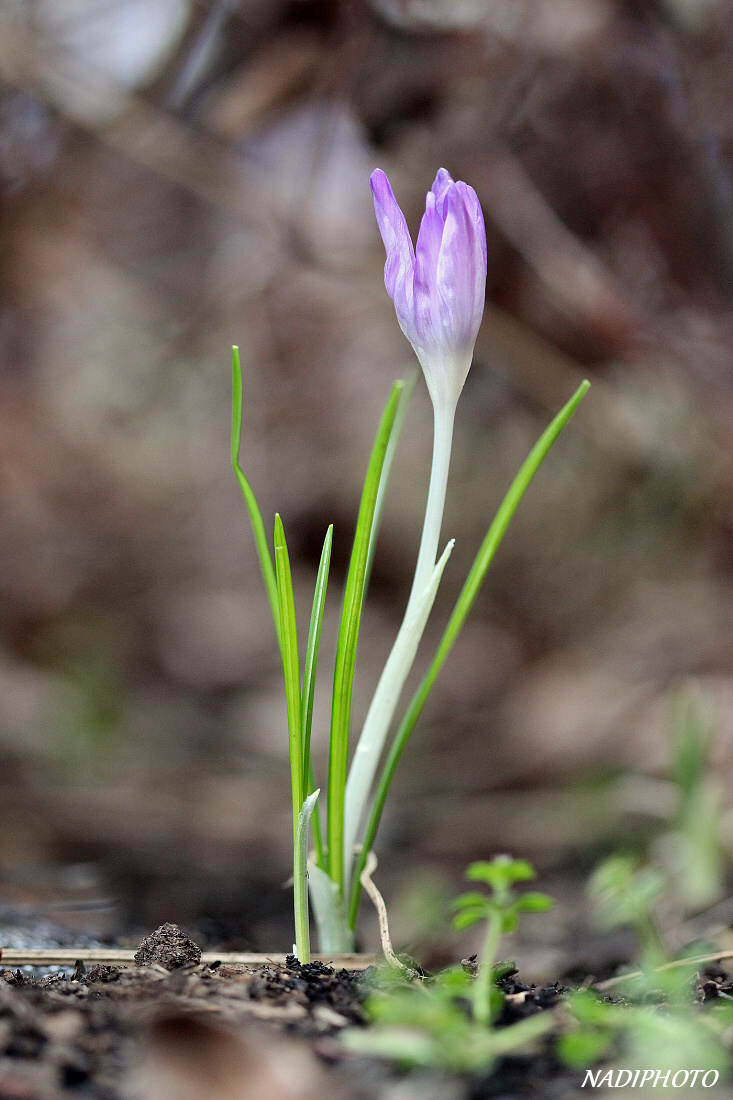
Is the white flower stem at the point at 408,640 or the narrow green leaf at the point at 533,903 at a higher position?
the white flower stem at the point at 408,640

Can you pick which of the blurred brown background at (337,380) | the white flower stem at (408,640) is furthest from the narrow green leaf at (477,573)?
the blurred brown background at (337,380)

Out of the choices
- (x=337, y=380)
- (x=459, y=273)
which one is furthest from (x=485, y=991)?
(x=337, y=380)

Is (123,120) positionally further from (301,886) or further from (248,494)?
(301,886)

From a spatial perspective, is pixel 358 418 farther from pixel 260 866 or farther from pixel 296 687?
pixel 296 687

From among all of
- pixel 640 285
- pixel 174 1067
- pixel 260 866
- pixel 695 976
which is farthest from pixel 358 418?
pixel 174 1067

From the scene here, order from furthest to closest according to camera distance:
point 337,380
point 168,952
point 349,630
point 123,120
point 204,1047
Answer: point 337,380, point 123,120, point 349,630, point 168,952, point 204,1047

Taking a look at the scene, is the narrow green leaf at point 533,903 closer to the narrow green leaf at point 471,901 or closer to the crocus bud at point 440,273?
the narrow green leaf at point 471,901
